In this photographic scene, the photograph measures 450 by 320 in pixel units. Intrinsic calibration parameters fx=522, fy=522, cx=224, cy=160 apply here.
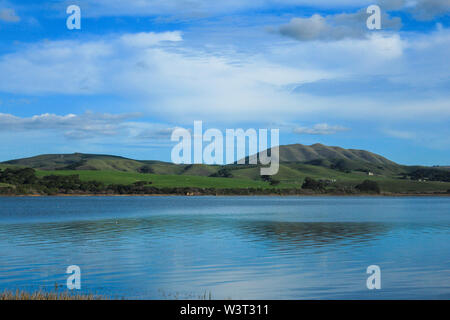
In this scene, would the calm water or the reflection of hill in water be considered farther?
the reflection of hill in water

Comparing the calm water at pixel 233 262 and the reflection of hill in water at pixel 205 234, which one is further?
the reflection of hill in water at pixel 205 234

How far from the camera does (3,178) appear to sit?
190 metres

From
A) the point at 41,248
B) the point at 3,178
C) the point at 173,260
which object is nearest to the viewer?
the point at 173,260

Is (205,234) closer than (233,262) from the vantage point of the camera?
No

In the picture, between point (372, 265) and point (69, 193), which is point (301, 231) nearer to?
point (372, 265)

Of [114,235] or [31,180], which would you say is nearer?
[114,235]

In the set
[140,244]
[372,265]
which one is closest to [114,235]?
[140,244]

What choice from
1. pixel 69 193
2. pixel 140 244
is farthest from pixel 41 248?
pixel 69 193
